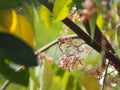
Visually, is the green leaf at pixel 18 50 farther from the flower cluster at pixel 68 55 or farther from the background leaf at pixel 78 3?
the flower cluster at pixel 68 55

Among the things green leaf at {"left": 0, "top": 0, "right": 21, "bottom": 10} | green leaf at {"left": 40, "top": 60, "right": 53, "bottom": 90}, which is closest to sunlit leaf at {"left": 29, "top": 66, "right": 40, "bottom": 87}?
green leaf at {"left": 40, "top": 60, "right": 53, "bottom": 90}

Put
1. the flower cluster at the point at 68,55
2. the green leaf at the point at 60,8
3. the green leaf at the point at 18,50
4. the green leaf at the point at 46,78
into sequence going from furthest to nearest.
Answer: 1. the flower cluster at the point at 68,55
2. the green leaf at the point at 46,78
3. the green leaf at the point at 60,8
4. the green leaf at the point at 18,50

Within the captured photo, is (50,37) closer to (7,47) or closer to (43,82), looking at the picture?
(43,82)

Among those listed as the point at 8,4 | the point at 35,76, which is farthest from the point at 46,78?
the point at 8,4

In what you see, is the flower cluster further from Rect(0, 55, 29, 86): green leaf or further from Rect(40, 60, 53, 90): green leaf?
Rect(0, 55, 29, 86): green leaf

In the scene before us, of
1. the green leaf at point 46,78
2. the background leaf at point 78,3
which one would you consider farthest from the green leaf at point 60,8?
the green leaf at point 46,78

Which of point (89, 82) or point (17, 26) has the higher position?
point (17, 26)

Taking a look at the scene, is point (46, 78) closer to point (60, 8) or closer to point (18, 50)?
point (60, 8)
